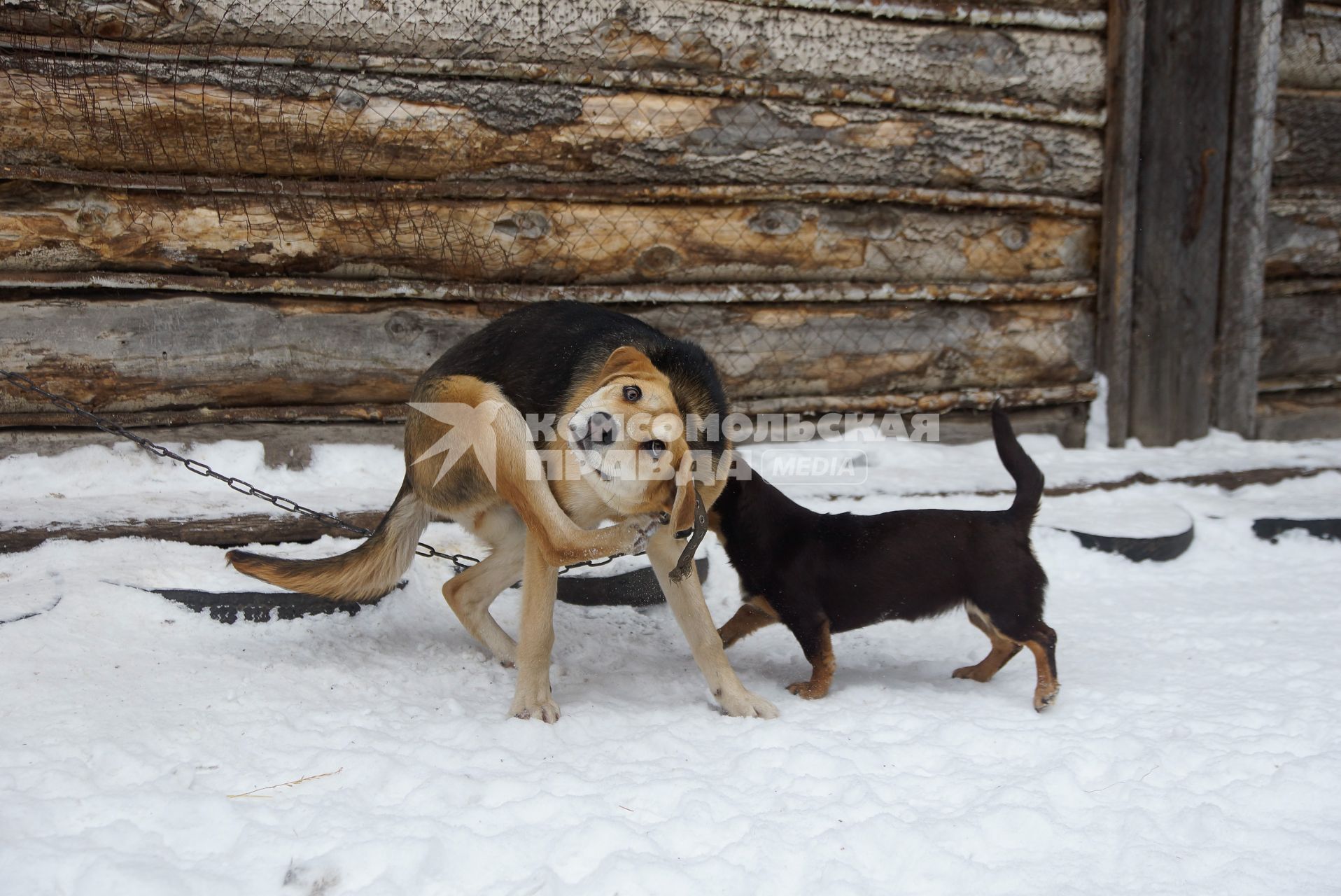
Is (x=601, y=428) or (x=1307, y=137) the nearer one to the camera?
(x=601, y=428)

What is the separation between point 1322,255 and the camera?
6.99 m

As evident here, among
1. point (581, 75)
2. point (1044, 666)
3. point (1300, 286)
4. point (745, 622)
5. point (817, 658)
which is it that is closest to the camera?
point (1044, 666)

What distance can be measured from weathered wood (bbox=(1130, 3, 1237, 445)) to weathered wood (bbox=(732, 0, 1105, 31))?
511 millimetres

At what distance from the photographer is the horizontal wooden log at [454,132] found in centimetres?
456

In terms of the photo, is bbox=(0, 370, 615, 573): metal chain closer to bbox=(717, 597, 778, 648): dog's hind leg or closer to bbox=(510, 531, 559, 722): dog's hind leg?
bbox=(510, 531, 559, 722): dog's hind leg

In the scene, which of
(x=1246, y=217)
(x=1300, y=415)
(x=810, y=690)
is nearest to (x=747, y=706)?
(x=810, y=690)

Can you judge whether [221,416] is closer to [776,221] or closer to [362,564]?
[362,564]

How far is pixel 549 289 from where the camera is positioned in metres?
5.33

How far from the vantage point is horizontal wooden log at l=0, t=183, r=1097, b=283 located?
→ 4758 mm

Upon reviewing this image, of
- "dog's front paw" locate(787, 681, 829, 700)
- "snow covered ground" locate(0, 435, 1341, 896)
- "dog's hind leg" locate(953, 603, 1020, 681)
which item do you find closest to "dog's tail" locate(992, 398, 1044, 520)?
"dog's hind leg" locate(953, 603, 1020, 681)

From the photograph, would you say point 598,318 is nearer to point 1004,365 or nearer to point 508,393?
point 508,393

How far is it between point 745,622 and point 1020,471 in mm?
1234

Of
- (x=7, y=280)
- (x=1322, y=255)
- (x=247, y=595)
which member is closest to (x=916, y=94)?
(x=1322, y=255)

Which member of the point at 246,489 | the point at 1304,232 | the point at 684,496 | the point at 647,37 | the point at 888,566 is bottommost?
the point at 888,566
